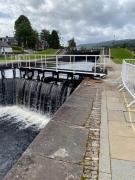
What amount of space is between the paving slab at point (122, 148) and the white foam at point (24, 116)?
315 inches

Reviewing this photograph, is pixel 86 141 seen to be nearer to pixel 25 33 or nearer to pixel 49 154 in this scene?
pixel 49 154

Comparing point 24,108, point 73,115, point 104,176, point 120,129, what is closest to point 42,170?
point 104,176

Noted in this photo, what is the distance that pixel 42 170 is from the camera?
3723 millimetres

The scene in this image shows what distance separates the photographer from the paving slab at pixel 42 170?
354 cm

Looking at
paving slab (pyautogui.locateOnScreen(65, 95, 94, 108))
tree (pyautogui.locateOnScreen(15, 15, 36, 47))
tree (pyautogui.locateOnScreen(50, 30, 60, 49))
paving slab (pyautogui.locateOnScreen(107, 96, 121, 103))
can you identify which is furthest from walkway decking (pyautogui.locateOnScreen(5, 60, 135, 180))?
tree (pyautogui.locateOnScreen(50, 30, 60, 49))

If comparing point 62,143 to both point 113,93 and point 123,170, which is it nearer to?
point 123,170

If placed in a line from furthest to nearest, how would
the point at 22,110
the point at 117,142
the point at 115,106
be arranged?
the point at 22,110 → the point at 115,106 → the point at 117,142

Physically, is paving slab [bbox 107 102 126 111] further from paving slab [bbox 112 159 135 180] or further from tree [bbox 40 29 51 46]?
tree [bbox 40 29 51 46]

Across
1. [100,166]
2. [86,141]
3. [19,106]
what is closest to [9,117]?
[19,106]

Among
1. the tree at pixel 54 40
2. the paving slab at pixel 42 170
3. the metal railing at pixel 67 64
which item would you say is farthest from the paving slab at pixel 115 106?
the tree at pixel 54 40

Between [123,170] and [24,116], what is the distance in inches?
463

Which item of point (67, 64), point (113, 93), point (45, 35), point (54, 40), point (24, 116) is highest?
point (45, 35)

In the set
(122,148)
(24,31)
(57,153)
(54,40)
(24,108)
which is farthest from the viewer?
(54,40)

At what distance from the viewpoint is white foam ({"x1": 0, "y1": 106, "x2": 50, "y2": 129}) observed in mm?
13380
